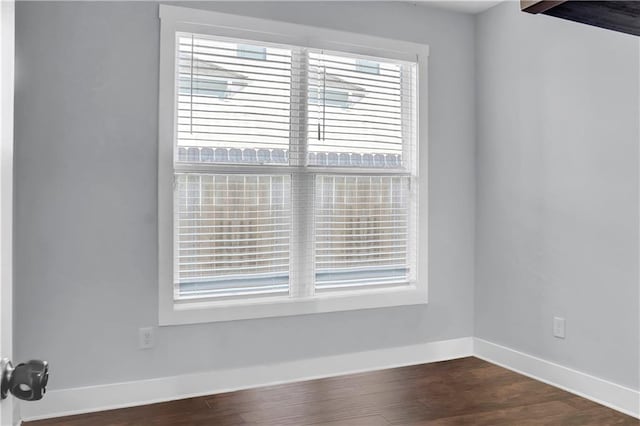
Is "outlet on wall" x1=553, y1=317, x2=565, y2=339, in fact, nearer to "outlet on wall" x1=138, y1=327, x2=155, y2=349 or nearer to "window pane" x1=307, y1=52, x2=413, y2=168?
"window pane" x1=307, y1=52, x2=413, y2=168

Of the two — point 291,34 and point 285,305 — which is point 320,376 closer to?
point 285,305

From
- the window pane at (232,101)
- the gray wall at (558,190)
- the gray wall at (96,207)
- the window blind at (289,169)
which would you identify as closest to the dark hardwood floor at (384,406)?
the gray wall at (96,207)

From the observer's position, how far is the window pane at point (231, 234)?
321cm

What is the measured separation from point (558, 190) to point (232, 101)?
218 centimetres

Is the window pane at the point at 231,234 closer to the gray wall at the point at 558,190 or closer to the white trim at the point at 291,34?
the white trim at the point at 291,34

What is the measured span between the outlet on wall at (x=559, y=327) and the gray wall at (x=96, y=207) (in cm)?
164

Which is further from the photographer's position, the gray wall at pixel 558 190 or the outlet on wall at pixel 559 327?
the outlet on wall at pixel 559 327

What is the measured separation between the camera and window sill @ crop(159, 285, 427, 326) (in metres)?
3.14

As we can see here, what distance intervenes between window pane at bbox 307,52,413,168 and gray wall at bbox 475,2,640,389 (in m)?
0.69

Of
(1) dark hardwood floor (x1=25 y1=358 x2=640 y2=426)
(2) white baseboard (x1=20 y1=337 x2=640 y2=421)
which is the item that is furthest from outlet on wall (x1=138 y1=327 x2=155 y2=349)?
(1) dark hardwood floor (x1=25 y1=358 x2=640 y2=426)

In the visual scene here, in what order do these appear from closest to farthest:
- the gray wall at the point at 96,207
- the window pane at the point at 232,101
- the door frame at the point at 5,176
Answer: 1. the door frame at the point at 5,176
2. the gray wall at the point at 96,207
3. the window pane at the point at 232,101

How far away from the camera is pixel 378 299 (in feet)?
12.2

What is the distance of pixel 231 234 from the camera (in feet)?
10.9

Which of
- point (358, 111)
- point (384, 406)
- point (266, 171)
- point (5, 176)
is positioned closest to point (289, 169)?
point (266, 171)
